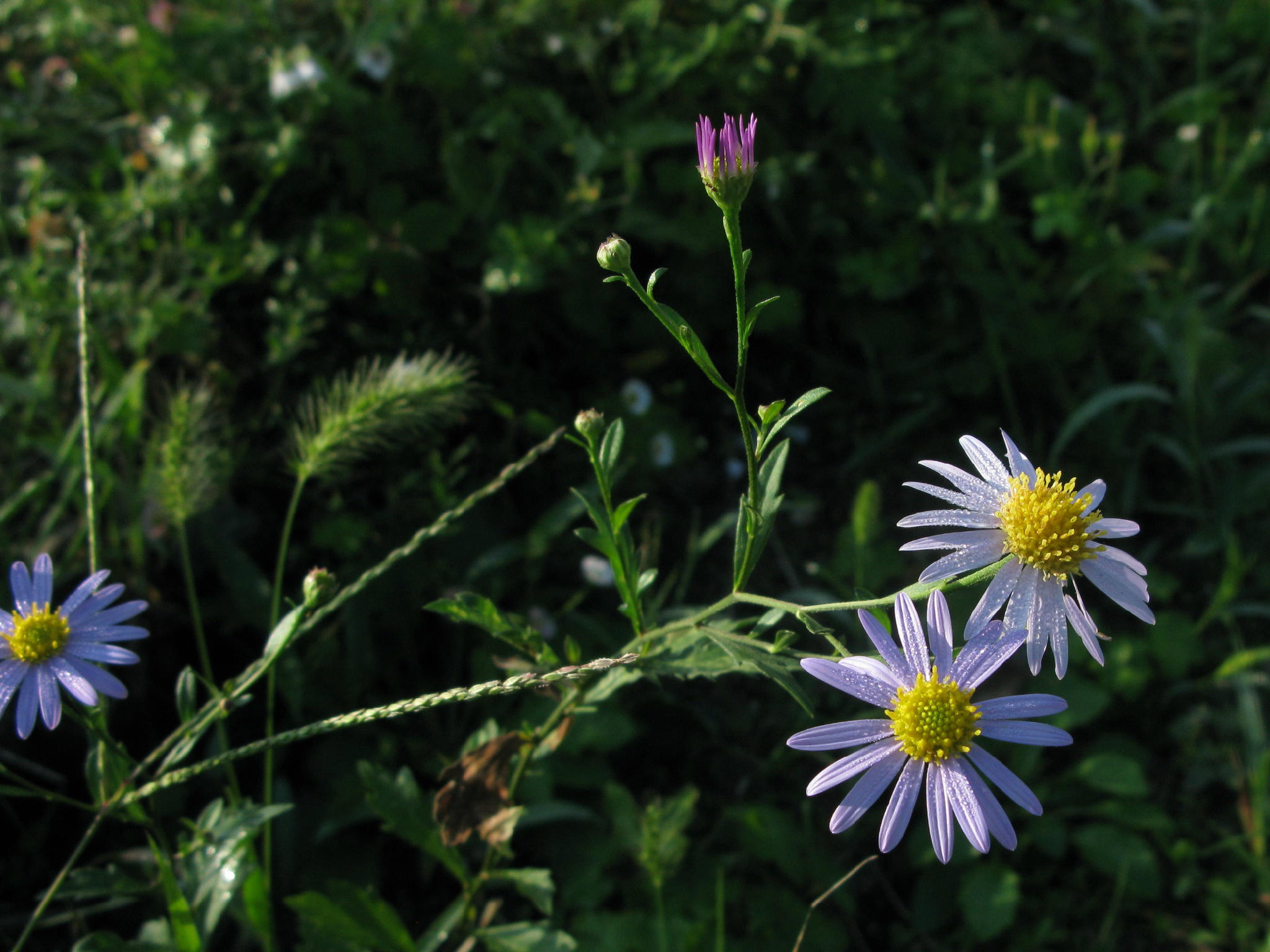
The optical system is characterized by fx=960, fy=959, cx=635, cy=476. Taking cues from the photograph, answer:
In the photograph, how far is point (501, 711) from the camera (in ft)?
6.86

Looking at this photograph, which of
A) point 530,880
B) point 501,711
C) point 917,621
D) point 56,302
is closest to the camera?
point 917,621

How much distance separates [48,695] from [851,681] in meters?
0.99

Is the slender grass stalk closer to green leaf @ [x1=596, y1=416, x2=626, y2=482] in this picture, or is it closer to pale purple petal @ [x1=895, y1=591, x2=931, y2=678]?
green leaf @ [x1=596, y1=416, x2=626, y2=482]

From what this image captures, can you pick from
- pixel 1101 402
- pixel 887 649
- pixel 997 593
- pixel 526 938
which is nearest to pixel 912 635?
pixel 887 649

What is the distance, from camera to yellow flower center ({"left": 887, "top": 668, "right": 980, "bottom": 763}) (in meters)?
1.08

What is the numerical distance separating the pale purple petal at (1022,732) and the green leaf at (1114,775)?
1.33m

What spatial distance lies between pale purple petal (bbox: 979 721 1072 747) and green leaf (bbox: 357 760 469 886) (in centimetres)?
93

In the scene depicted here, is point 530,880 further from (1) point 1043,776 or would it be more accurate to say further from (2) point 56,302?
(2) point 56,302

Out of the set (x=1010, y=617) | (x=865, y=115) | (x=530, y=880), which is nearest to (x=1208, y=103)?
(x=865, y=115)

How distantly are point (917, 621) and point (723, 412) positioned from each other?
5.91 ft

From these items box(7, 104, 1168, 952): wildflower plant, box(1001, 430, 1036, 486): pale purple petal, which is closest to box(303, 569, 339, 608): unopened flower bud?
box(7, 104, 1168, 952): wildflower plant

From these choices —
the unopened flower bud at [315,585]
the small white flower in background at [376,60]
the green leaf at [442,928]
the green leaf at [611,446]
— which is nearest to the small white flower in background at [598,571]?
the green leaf at [442,928]

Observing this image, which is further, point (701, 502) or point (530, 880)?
point (701, 502)

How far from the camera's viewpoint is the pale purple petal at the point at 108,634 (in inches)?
50.1
